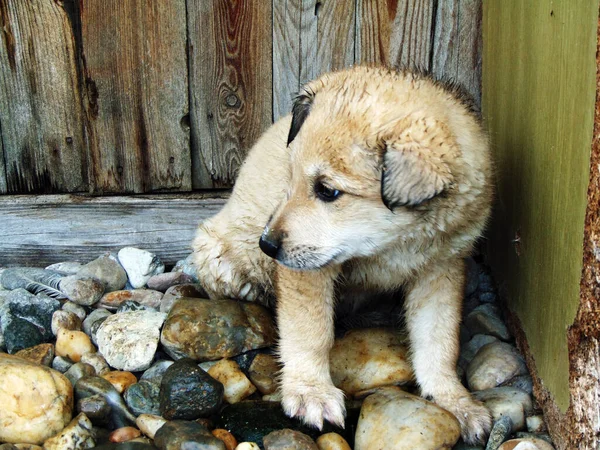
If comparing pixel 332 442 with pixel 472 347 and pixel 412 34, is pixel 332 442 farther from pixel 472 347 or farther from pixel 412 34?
pixel 412 34

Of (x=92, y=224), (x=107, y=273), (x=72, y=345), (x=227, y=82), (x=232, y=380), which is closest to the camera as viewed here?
(x=232, y=380)

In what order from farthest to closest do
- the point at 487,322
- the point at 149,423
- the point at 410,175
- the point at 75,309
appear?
the point at 75,309
the point at 487,322
the point at 149,423
the point at 410,175

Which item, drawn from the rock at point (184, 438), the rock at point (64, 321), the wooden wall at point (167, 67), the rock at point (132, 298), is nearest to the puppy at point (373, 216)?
the rock at point (184, 438)

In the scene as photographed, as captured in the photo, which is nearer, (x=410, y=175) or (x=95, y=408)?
(x=410, y=175)

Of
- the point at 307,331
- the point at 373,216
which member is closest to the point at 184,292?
the point at 307,331

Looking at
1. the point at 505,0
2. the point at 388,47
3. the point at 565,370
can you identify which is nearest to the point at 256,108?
the point at 388,47

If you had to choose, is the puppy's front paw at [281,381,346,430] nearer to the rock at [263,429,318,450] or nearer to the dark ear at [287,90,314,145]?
the rock at [263,429,318,450]

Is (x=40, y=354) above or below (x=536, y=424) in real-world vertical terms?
above

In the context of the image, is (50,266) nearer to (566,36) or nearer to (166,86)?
(166,86)
